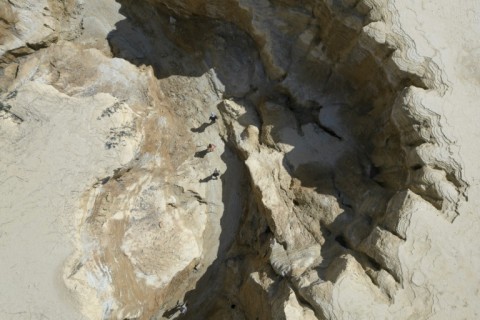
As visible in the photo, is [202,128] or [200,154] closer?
[200,154]

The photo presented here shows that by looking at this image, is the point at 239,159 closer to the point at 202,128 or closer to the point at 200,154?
the point at 200,154

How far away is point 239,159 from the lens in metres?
8.73

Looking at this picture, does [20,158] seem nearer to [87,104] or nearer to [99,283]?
[87,104]

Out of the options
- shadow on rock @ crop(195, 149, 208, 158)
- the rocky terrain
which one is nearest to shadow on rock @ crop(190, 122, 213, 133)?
the rocky terrain

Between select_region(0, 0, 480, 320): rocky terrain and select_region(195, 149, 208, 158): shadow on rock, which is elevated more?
select_region(0, 0, 480, 320): rocky terrain

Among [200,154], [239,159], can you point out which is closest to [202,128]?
[200,154]

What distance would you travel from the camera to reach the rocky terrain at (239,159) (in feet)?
18.6

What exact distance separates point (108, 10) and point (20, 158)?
4315 millimetres

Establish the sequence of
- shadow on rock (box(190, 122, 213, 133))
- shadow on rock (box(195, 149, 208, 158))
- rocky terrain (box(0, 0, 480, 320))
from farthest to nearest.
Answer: shadow on rock (box(190, 122, 213, 133)), shadow on rock (box(195, 149, 208, 158)), rocky terrain (box(0, 0, 480, 320))

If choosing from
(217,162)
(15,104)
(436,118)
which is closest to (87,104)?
(15,104)

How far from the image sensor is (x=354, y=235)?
6.38 meters

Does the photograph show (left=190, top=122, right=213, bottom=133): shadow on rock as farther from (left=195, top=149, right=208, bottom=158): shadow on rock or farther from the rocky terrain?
(left=195, top=149, right=208, bottom=158): shadow on rock

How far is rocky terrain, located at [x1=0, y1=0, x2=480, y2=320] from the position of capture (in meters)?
5.68

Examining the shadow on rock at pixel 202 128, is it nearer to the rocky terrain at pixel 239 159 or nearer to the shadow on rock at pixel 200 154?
the rocky terrain at pixel 239 159
